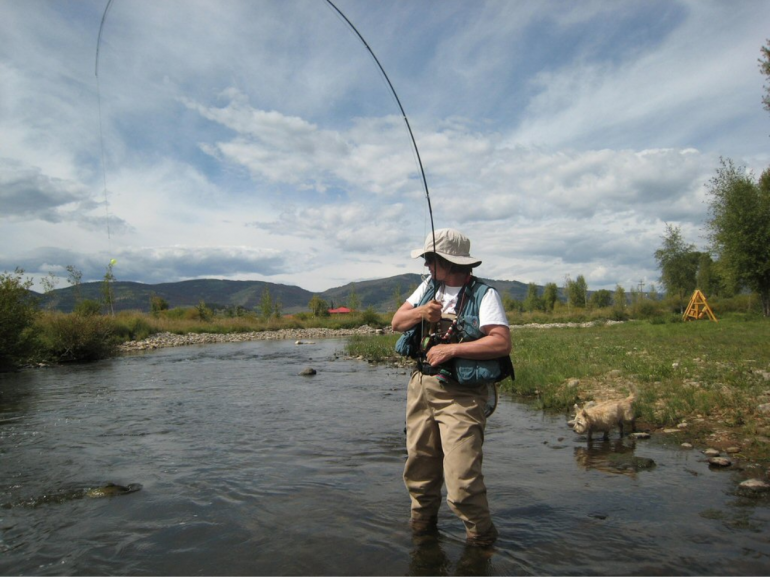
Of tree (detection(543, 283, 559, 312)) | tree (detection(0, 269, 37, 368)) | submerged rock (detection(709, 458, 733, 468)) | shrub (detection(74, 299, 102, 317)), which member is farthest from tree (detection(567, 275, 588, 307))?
→ submerged rock (detection(709, 458, 733, 468))

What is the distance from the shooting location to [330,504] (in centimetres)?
543

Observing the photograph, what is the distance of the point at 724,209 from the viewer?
1336 inches

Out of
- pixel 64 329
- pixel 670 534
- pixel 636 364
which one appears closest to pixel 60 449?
pixel 670 534

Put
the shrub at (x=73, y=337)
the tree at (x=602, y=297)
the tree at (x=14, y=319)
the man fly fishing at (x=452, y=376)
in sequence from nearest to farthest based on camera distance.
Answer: the man fly fishing at (x=452, y=376) → the tree at (x=14, y=319) → the shrub at (x=73, y=337) → the tree at (x=602, y=297)

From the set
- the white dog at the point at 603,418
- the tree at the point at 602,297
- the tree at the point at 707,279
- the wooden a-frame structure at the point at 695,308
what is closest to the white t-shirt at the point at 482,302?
the white dog at the point at 603,418

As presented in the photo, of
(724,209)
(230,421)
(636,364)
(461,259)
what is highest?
(724,209)

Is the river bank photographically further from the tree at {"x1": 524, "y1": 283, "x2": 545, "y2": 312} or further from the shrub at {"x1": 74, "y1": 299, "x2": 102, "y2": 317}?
the tree at {"x1": 524, "y1": 283, "x2": 545, "y2": 312}

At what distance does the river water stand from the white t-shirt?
1.90 metres

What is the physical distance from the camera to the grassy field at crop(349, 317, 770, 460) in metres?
7.32

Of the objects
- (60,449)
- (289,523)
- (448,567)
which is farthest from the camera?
(60,449)

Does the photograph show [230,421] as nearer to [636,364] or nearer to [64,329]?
[636,364]

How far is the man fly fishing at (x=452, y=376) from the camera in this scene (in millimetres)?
3807

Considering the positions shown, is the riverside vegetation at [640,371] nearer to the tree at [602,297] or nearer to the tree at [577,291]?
the tree at [577,291]

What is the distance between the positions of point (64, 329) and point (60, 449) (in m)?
21.7
